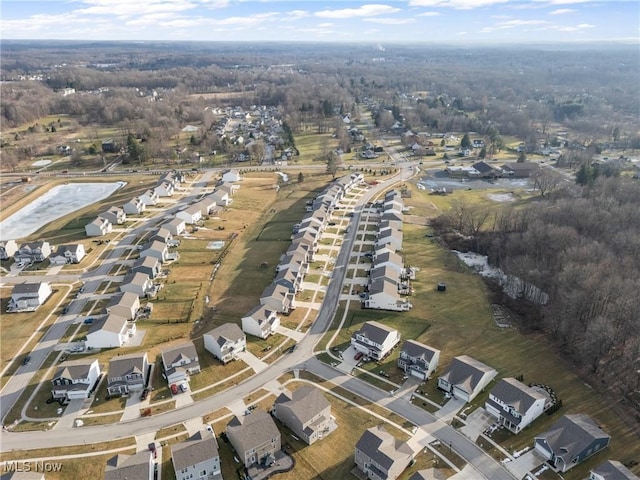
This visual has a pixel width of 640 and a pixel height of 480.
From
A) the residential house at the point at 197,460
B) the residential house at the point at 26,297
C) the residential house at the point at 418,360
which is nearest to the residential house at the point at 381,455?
the residential house at the point at 418,360

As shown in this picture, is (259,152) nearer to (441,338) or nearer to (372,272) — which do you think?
(372,272)

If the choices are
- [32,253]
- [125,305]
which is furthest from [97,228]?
[125,305]

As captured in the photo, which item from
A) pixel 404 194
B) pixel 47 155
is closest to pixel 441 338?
pixel 404 194

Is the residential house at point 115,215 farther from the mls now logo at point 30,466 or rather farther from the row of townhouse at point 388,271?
the mls now logo at point 30,466

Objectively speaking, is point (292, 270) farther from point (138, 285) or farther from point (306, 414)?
point (306, 414)

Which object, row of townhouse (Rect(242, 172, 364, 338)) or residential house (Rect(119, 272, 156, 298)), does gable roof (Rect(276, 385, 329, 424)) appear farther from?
residential house (Rect(119, 272, 156, 298))

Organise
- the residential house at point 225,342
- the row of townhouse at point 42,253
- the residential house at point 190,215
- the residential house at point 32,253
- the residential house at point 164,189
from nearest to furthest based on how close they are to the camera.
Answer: the residential house at point 225,342 → the row of townhouse at point 42,253 → the residential house at point 32,253 → the residential house at point 190,215 → the residential house at point 164,189
